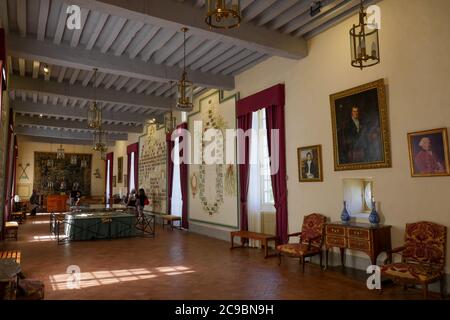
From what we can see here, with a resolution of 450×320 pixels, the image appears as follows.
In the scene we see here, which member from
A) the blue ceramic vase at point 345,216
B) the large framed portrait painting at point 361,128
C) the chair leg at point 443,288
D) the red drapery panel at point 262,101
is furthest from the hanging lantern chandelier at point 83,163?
the chair leg at point 443,288

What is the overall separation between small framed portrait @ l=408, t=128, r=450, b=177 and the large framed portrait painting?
0.39 meters

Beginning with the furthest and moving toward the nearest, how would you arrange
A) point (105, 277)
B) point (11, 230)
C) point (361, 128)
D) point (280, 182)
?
point (11, 230) → point (280, 182) → point (361, 128) → point (105, 277)

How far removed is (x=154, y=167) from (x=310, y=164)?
874 centimetres

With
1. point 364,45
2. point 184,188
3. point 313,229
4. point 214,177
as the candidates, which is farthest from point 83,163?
point 364,45

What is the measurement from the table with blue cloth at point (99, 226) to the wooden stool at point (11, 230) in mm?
1276

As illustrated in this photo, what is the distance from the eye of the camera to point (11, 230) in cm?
976

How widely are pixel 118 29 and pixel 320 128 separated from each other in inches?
164

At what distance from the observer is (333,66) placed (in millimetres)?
6047

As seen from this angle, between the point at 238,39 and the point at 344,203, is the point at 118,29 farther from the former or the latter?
the point at 344,203

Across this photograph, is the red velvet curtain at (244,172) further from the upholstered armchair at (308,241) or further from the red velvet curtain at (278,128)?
the upholstered armchair at (308,241)

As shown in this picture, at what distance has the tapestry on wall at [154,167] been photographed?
13141 mm

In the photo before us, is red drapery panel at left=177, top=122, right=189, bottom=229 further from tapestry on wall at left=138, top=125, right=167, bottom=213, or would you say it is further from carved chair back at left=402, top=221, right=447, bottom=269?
carved chair back at left=402, top=221, right=447, bottom=269

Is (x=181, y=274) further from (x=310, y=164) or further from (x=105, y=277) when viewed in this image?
(x=310, y=164)
